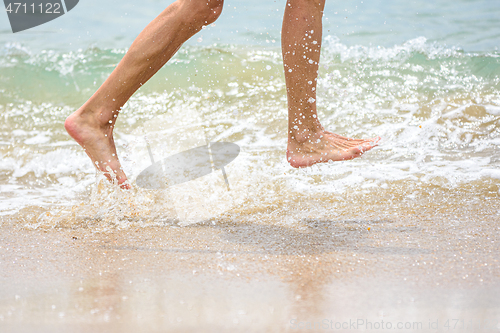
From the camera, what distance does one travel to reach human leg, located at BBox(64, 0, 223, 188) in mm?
1781

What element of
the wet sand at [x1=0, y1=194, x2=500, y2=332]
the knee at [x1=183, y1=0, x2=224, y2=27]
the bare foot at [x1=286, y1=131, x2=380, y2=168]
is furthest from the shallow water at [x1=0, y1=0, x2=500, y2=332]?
the knee at [x1=183, y1=0, x2=224, y2=27]

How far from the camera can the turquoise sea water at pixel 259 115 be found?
2.06 metres

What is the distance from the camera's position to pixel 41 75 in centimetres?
487

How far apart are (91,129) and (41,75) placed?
3.41 metres

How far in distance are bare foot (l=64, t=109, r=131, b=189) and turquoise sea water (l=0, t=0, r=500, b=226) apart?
8cm

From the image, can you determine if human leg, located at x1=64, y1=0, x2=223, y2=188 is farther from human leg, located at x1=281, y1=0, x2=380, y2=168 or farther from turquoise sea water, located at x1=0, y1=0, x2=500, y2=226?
human leg, located at x1=281, y1=0, x2=380, y2=168

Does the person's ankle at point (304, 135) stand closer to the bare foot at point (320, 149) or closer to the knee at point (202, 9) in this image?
the bare foot at point (320, 149)

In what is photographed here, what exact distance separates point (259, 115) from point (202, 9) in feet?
5.16

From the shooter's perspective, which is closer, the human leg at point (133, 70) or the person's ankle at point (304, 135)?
the human leg at point (133, 70)

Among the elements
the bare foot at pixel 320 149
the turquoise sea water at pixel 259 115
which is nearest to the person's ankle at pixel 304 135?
the bare foot at pixel 320 149

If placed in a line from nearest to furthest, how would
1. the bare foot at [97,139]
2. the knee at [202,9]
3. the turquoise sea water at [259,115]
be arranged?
the knee at [202,9]
the bare foot at [97,139]
the turquoise sea water at [259,115]

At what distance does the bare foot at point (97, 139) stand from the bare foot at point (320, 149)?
71 centimetres

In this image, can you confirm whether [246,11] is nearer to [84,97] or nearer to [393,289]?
[84,97]

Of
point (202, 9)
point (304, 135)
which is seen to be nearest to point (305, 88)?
point (304, 135)
